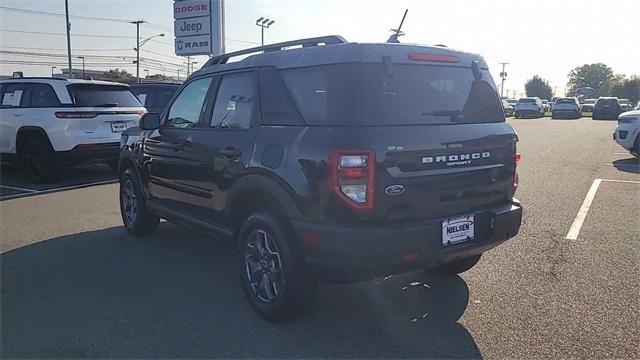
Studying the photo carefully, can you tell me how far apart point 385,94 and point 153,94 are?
1081cm

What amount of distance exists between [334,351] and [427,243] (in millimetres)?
897

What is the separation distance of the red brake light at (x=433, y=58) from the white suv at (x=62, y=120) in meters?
7.45

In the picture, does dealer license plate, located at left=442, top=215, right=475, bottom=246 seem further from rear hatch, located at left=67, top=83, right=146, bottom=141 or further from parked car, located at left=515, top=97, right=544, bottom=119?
parked car, located at left=515, top=97, right=544, bottom=119

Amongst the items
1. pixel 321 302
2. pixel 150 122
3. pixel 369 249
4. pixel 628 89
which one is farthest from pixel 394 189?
pixel 628 89

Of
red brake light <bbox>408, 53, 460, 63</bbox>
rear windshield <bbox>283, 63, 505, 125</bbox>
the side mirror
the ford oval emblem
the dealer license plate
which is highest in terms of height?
red brake light <bbox>408, 53, 460, 63</bbox>

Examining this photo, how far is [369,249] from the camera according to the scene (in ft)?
10.6

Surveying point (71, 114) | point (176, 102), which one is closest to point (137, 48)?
point (71, 114)

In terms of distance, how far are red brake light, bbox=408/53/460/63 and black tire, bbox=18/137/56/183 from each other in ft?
25.9

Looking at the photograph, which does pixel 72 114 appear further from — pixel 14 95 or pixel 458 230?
pixel 458 230

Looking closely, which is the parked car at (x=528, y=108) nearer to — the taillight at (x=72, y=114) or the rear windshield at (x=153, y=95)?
the rear windshield at (x=153, y=95)

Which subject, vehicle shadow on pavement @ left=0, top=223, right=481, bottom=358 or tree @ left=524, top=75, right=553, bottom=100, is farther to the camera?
tree @ left=524, top=75, right=553, bottom=100

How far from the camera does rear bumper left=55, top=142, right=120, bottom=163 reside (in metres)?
9.40

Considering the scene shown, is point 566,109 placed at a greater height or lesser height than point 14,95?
greater

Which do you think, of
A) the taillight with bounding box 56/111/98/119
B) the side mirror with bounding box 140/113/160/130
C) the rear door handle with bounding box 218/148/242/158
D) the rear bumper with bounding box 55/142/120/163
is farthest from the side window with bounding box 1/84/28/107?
the rear door handle with bounding box 218/148/242/158
